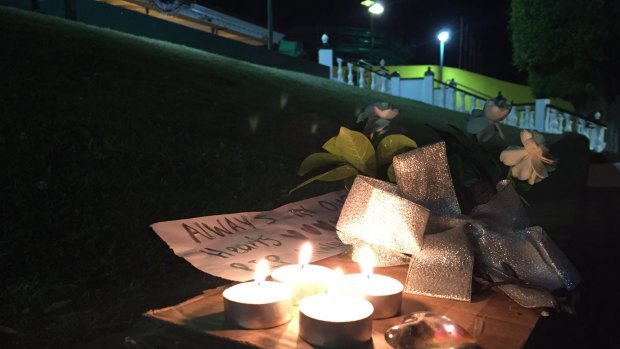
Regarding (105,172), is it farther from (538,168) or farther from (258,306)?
(538,168)

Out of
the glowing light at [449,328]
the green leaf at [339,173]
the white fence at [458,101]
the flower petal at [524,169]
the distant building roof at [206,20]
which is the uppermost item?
the distant building roof at [206,20]

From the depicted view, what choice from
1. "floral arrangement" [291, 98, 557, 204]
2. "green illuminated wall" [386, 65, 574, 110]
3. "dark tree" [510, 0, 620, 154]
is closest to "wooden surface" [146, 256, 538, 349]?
"floral arrangement" [291, 98, 557, 204]

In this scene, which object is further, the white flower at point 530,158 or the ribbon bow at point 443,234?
the white flower at point 530,158

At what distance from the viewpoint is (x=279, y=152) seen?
483 cm

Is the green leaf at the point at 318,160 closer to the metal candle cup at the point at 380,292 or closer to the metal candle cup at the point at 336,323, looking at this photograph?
the metal candle cup at the point at 380,292

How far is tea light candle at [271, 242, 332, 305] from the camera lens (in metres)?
1.31

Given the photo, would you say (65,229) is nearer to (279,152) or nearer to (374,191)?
(374,191)

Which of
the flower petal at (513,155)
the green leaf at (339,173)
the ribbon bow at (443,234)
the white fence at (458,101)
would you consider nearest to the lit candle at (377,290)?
the ribbon bow at (443,234)

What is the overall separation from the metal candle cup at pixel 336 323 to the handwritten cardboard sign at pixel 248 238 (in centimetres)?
37

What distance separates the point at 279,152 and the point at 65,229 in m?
2.57

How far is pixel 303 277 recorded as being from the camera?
1.34m

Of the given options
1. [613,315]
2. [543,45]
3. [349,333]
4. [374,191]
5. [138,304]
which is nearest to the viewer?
[349,333]

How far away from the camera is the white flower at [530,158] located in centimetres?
164

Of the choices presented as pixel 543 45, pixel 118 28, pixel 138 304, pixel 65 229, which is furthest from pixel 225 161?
pixel 543 45
